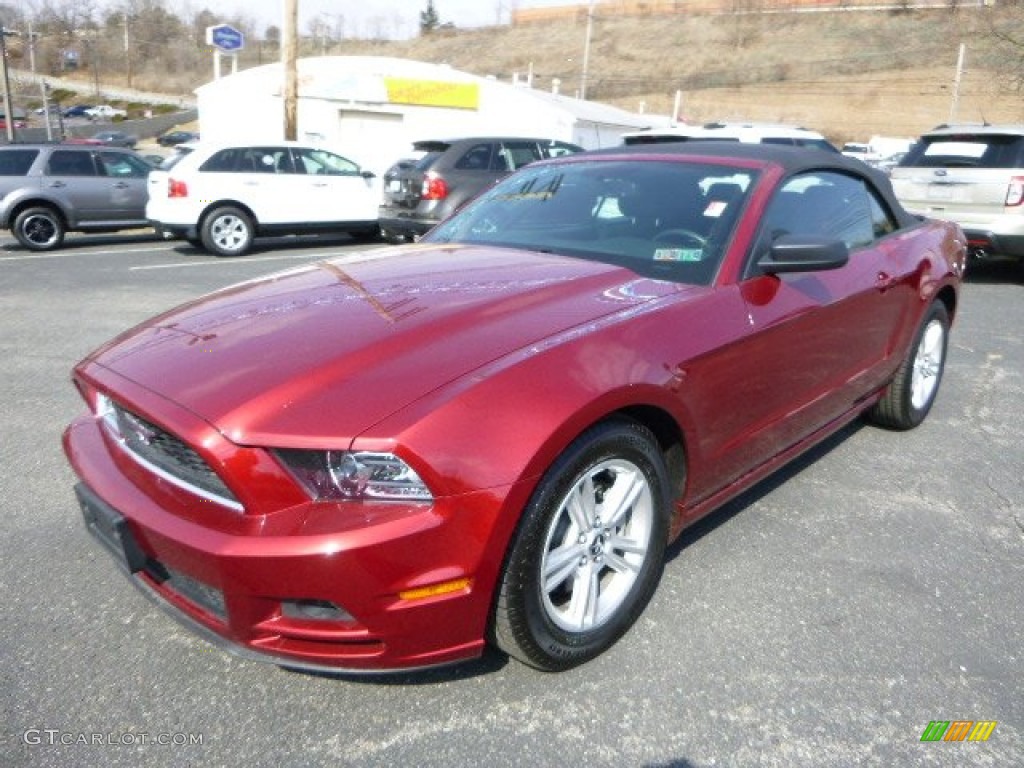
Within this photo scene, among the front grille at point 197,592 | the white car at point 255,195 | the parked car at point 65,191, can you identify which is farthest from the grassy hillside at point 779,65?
the front grille at point 197,592

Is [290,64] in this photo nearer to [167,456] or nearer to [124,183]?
[124,183]

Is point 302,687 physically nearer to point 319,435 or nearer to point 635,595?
point 319,435

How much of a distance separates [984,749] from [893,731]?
23 centimetres

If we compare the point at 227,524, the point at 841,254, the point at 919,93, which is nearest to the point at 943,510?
the point at 841,254

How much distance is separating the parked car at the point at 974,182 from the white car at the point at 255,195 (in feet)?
25.5

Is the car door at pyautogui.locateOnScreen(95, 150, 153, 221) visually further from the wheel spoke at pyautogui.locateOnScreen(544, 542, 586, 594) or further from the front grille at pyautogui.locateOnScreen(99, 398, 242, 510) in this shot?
A: the wheel spoke at pyautogui.locateOnScreen(544, 542, 586, 594)

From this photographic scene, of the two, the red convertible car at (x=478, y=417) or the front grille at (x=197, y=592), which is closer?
the red convertible car at (x=478, y=417)

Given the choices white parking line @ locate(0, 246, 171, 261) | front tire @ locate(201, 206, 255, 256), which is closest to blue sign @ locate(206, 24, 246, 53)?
white parking line @ locate(0, 246, 171, 261)

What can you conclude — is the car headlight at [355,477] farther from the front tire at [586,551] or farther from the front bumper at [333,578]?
the front tire at [586,551]

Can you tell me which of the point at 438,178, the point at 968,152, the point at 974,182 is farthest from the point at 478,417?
the point at 438,178

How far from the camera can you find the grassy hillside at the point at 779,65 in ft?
197

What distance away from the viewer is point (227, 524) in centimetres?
201

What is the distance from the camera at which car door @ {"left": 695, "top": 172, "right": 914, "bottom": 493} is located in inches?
114

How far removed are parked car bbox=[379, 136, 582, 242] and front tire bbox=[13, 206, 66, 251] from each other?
501 centimetres
